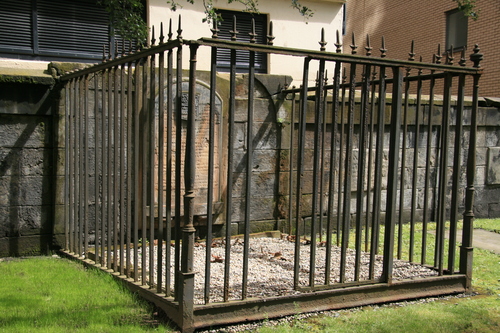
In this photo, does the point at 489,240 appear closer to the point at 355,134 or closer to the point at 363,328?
the point at 355,134

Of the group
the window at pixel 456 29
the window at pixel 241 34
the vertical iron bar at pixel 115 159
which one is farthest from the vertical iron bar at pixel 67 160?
the window at pixel 456 29

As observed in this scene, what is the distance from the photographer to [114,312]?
3.88 meters

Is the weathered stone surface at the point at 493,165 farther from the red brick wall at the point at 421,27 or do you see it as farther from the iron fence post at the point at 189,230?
the iron fence post at the point at 189,230

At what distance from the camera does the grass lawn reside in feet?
12.1

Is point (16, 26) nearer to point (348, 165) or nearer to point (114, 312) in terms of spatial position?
point (114, 312)

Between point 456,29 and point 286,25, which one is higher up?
point 456,29

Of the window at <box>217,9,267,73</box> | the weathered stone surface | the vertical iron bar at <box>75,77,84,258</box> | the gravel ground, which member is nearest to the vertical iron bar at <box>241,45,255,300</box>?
the gravel ground

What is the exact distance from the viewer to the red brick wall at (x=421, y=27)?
15219 millimetres

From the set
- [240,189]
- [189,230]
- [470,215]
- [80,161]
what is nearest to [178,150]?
[189,230]

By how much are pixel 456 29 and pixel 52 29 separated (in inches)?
510

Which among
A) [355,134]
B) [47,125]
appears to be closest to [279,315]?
[47,125]

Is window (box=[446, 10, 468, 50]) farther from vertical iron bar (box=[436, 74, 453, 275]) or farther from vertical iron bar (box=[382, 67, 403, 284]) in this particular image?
vertical iron bar (box=[382, 67, 403, 284])

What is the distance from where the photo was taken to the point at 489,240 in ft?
25.4

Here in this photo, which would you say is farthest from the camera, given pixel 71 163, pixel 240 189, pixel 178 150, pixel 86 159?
pixel 240 189
